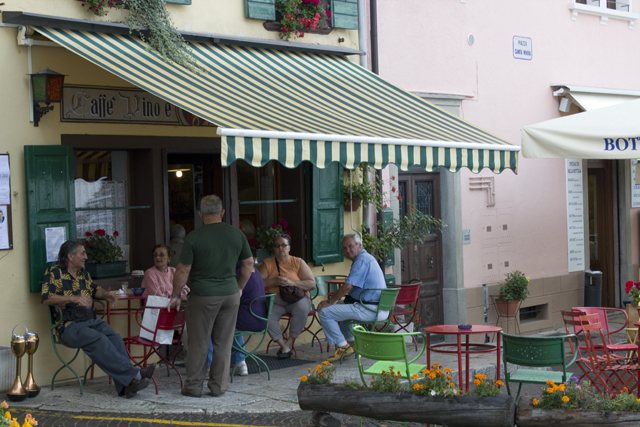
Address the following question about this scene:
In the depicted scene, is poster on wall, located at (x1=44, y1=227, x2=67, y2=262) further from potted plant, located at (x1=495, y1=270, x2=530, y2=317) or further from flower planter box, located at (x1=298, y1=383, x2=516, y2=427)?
potted plant, located at (x1=495, y1=270, x2=530, y2=317)

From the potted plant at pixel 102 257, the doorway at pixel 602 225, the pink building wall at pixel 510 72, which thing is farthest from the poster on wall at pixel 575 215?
the potted plant at pixel 102 257

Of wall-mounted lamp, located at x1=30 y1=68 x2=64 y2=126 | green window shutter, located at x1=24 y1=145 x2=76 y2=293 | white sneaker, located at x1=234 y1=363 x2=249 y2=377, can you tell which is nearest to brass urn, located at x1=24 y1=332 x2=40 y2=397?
green window shutter, located at x1=24 y1=145 x2=76 y2=293

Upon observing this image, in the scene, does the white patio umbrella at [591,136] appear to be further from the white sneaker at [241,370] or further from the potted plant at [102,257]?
the potted plant at [102,257]

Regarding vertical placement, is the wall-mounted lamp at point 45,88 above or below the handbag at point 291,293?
above

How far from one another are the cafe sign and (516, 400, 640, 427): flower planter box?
4688mm

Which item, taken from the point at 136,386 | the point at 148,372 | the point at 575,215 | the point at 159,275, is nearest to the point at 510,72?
the point at 575,215

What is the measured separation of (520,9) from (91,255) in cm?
722

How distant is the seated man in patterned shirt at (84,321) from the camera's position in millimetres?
6793

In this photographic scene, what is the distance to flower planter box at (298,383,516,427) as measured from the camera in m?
5.33

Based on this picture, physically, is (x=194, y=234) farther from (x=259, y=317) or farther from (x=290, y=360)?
(x=290, y=360)

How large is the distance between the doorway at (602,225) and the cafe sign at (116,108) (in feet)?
25.5

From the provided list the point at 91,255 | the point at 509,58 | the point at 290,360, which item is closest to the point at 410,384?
the point at 290,360

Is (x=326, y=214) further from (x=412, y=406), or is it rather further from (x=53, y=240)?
(x=412, y=406)

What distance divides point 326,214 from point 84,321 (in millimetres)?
3430
